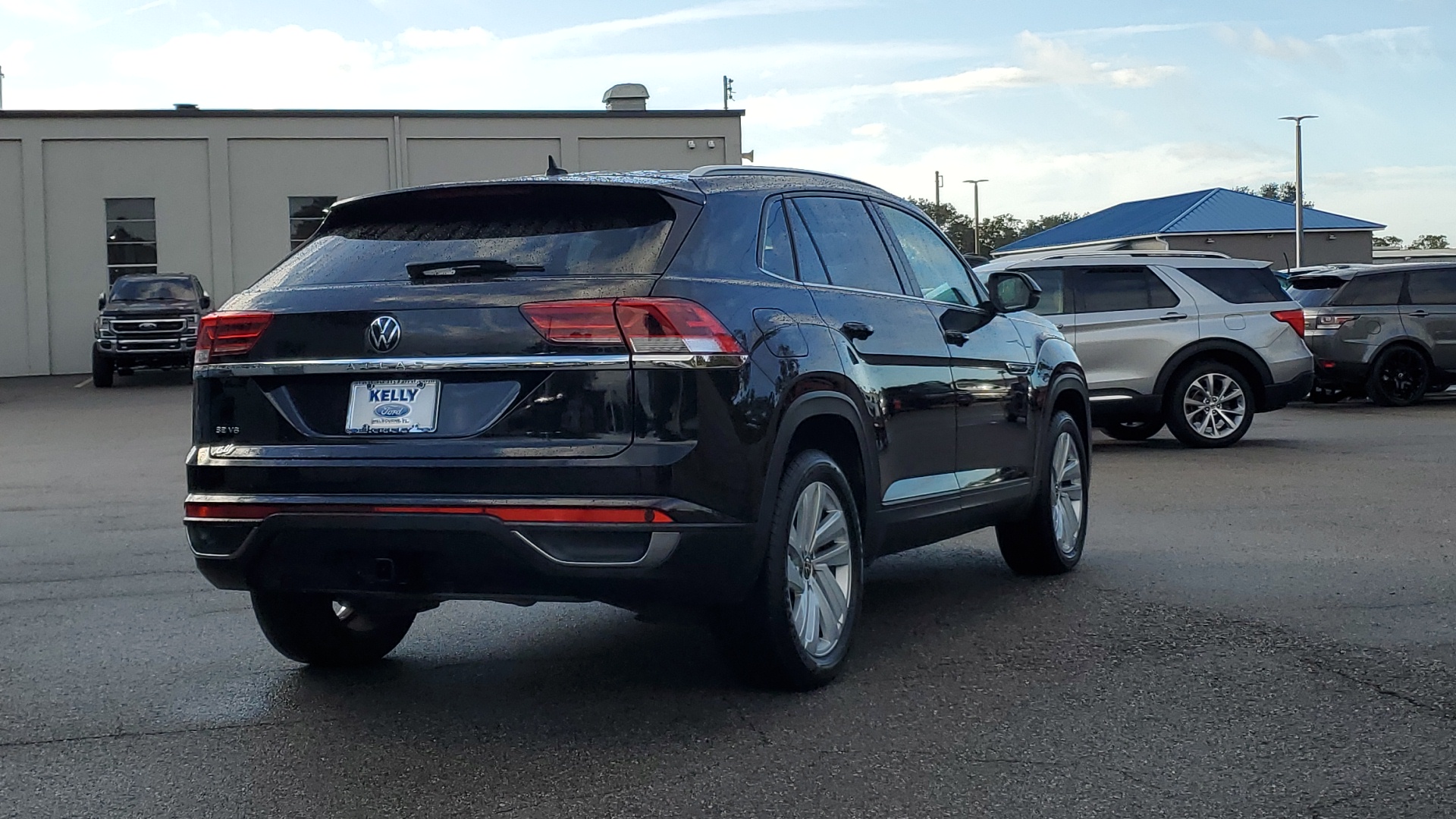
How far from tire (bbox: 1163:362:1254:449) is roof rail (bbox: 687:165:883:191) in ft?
30.0

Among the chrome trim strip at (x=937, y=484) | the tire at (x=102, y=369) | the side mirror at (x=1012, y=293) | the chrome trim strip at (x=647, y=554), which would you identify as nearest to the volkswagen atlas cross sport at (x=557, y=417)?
the chrome trim strip at (x=647, y=554)

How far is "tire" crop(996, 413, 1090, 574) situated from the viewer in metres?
A: 7.61

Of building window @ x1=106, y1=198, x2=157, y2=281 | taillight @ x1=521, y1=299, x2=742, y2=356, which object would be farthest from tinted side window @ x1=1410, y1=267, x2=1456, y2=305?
building window @ x1=106, y1=198, x2=157, y2=281

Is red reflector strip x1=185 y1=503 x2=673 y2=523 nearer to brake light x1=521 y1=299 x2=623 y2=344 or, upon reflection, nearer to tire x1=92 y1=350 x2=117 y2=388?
brake light x1=521 y1=299 x2=623 y2=344

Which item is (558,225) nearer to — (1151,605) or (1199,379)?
(1151,605)

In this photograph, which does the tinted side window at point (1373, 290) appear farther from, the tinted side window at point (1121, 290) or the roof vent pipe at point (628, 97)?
the roof vent pipe at point (628, 97)

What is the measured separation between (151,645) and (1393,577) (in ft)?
17.7

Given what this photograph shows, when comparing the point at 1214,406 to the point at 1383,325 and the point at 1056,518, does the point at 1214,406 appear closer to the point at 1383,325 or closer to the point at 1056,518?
the point at 1383,325

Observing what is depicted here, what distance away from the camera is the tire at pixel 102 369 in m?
29.2

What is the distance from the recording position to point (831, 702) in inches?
208

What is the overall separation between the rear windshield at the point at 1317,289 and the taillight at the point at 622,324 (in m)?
16.7

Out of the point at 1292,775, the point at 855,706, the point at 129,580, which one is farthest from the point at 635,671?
the point at 129,580

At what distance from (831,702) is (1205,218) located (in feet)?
258

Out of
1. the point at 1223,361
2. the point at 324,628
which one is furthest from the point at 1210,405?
the point at 324,628
